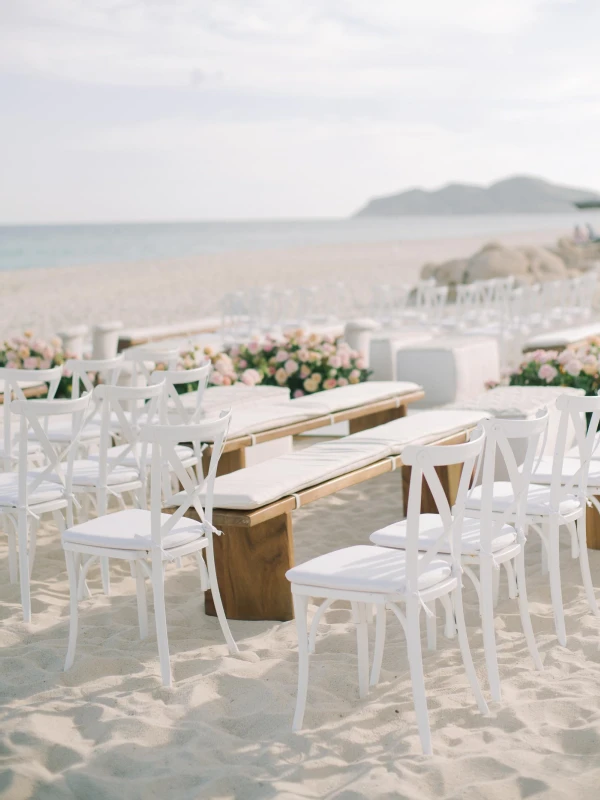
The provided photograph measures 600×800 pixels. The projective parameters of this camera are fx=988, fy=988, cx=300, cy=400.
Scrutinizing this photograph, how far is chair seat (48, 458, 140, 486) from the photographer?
4.12 m

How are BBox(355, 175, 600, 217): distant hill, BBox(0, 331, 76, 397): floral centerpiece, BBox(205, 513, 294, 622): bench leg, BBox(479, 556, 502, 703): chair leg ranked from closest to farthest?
1. BBox(479, 556, 502, 703): chair leg
2. BBox(205, 513, 294, 622): bench leg
3. BBox(0, 331, 76, 397): floral centerpiece
4. BBox(355, 175, 600, 217): distant hill

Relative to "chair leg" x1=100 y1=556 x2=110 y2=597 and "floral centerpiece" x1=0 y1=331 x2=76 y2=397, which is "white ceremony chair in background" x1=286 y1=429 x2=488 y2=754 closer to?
"chair leg" x1=100 y1=556 x2=110 y2=597

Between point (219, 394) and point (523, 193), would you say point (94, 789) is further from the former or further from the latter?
point (523, 193)

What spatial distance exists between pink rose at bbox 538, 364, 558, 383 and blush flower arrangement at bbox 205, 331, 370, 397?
1392 mm

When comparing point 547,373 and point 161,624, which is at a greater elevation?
point 547,373

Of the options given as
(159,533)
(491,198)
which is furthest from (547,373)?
(491,198)

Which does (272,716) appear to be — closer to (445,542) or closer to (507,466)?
(445,542)

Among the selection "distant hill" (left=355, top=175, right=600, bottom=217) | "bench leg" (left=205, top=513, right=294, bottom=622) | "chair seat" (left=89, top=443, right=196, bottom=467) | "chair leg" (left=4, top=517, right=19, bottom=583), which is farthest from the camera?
"distant hill" (left=355, top=175, right=600, bottom=217)

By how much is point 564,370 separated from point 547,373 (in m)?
0.11

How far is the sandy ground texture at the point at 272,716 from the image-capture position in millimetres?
2498

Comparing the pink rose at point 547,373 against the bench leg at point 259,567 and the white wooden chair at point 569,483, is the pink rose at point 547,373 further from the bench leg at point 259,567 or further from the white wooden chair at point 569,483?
the bench leg at point 259,567

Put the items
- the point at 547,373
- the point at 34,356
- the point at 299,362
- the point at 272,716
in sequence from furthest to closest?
the point at 34,356
the point at 299,362
the point at 547,373
the point at 272,716

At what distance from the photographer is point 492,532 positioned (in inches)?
121

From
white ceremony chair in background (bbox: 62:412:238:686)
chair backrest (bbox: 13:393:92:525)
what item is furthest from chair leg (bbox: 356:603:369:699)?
chair backrest (bbox: 13:393:92:525)
